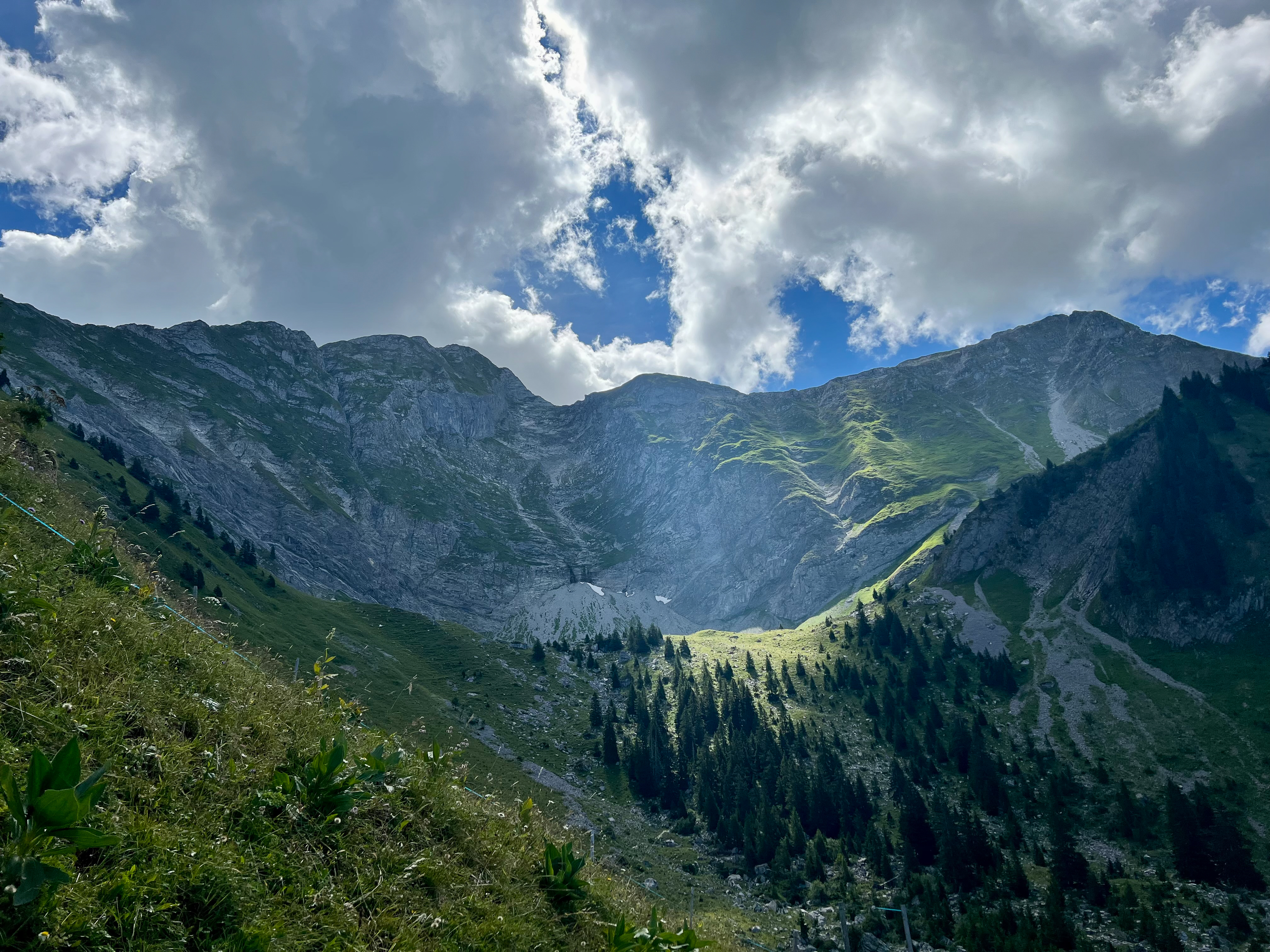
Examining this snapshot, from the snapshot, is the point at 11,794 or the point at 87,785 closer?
the point at 11,794

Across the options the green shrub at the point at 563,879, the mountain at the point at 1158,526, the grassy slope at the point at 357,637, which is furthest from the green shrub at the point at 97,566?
the mountain at the point at 1158,526

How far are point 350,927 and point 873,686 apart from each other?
136m

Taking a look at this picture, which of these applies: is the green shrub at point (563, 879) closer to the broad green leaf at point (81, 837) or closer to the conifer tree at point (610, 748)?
the broad green leaf at point (81, 837)

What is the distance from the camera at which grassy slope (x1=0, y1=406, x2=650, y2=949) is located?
436cm

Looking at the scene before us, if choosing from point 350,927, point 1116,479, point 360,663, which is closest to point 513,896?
point 350,927

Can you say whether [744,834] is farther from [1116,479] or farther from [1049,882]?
[1116,479]

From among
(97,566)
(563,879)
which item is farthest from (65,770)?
(97,566)

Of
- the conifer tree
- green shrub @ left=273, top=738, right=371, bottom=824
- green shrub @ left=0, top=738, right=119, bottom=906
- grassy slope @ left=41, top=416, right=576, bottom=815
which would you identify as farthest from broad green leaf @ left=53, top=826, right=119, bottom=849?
the conifer tree

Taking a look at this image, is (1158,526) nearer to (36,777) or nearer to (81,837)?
(81,837)

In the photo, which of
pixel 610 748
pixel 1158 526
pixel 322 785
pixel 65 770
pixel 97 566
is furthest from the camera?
pixel 1158 526

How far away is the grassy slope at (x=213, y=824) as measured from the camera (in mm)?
4355

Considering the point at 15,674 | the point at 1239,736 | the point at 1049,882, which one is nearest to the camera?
the point at 15,674

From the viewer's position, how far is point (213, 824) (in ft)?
17.5

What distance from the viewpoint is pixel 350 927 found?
5199 mm
